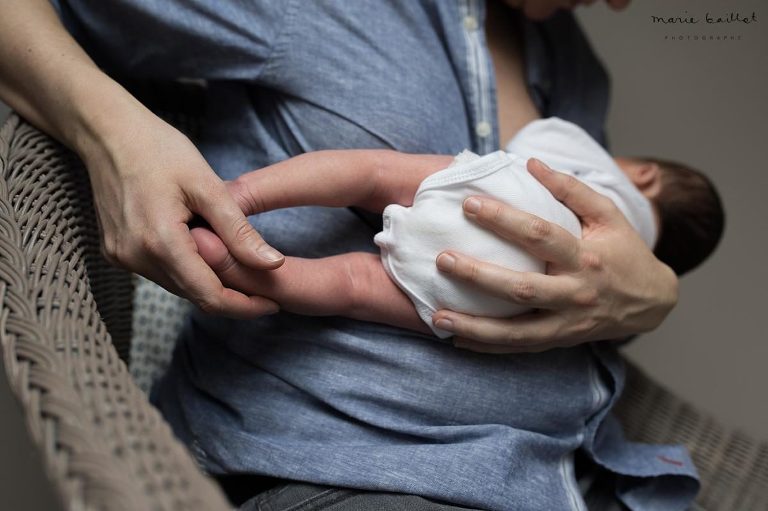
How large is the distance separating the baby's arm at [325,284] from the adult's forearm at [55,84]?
160mm

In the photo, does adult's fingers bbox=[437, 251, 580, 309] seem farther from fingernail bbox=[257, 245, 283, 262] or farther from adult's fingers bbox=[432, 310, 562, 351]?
fingernail bbox=[257, 245, 283, 262]

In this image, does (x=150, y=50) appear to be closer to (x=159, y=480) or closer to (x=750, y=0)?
(x=159, y=480)

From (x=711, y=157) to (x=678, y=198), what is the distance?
13.8 inches

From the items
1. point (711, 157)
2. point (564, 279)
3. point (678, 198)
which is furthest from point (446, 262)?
point (711, 157)

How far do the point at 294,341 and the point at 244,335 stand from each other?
6cm

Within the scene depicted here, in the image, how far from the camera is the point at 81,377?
451mm

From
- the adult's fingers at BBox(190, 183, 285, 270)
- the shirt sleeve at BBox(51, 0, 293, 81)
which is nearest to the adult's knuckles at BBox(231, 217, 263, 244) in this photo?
the adult's fingers at BBox(190, 183, 285, 270)

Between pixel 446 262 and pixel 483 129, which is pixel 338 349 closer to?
pixel 446 262

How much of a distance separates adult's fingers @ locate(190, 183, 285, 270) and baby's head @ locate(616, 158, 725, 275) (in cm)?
74

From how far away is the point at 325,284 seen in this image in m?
0.69

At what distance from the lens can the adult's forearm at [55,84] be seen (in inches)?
26.3

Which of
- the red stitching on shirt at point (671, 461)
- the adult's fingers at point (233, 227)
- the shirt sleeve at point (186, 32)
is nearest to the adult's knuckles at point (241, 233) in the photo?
the adult's fingers at point (233, 227)

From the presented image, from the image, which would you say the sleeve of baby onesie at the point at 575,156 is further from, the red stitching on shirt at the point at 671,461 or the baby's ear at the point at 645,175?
the red stitching on shirt at the point at 671,461

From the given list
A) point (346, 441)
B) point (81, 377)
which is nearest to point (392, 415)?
point (346, 441)
